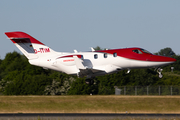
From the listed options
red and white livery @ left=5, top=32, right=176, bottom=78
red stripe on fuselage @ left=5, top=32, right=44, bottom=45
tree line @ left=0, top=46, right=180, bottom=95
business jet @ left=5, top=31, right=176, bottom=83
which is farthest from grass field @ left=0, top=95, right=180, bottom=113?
tree line @ left=0, top=46, right=180, bottom=95

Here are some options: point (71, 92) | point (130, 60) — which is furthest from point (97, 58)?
point (71, 92)

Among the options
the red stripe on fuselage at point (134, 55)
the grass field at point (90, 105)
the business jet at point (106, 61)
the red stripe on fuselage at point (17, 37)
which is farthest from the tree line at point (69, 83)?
the red stripe on fuselage at point (134, 55)

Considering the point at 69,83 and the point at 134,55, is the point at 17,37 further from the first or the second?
the point at 69,83

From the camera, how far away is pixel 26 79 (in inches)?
2208

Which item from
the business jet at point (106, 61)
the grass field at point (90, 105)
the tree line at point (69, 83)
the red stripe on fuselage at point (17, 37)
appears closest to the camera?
the business jet at point (106, 61)

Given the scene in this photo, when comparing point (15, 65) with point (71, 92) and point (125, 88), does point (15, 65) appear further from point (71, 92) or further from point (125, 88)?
point (125, 88)

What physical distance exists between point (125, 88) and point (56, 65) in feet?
54.3

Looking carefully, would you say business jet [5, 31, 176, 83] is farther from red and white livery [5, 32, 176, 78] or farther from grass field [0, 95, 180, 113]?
grass field [0, 95, 180, 113]

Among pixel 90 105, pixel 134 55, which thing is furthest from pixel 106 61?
pixel 90 105

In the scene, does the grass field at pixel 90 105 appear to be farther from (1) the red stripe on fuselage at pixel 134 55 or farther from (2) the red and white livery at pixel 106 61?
(1) the red stripe on fuselage at pixel 134 55

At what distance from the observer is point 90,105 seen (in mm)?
32812

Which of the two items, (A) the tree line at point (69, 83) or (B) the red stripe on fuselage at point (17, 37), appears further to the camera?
(A) the tree line at point (69, 83)

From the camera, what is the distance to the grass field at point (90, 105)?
3061cm

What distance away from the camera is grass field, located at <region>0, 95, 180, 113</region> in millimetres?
30609
